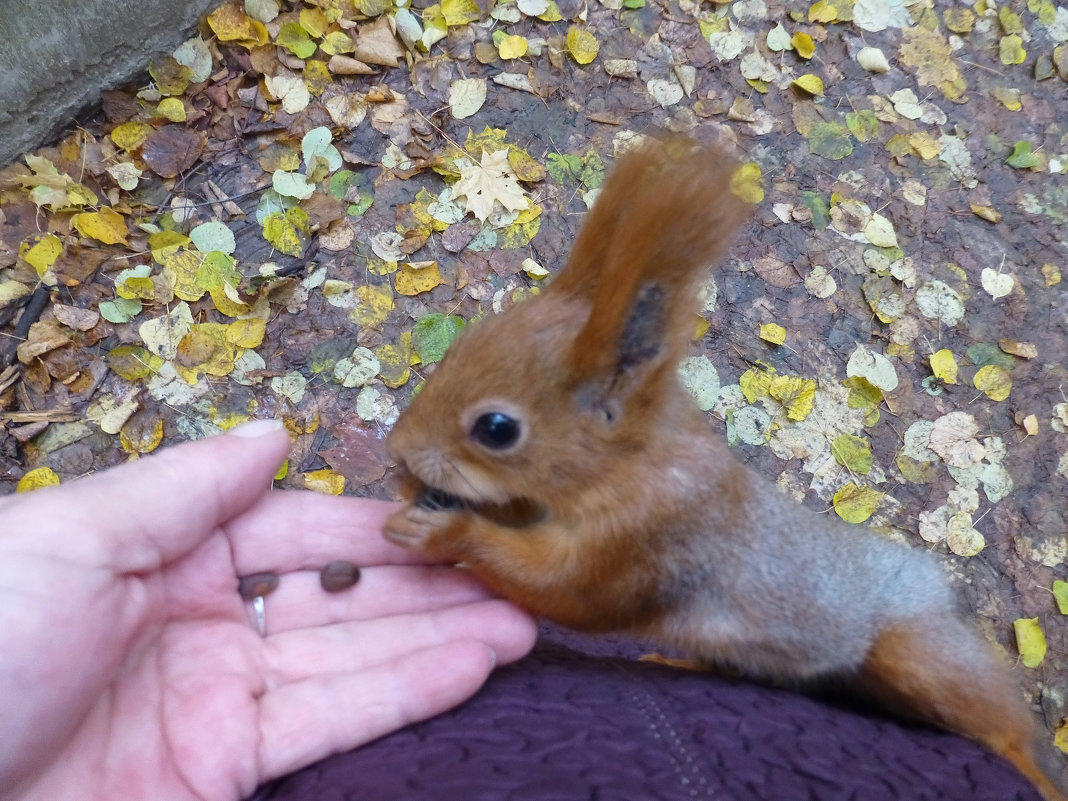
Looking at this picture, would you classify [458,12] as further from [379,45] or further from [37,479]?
[37,479]

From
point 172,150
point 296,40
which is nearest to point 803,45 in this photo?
point 296,40

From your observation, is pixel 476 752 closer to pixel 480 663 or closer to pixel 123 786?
pixel 480 663

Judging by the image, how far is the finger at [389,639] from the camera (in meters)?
1.78

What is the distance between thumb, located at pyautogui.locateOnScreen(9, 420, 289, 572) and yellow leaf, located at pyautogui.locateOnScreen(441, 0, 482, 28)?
2.25 m

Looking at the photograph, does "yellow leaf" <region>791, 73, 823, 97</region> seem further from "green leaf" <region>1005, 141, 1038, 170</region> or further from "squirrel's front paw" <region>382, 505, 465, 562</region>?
"squirrel's front paw" <region>382, 505, 465, 562</region>

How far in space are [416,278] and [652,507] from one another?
5.24ft

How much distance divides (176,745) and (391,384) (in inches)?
57.4

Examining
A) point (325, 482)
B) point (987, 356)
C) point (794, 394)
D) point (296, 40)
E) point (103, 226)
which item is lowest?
point (325, 482)

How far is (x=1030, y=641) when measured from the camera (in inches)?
106

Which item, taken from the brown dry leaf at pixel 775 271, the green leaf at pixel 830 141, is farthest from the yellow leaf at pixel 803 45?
the brown dry leaf at pixel 775 271

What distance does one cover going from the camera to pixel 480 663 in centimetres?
166

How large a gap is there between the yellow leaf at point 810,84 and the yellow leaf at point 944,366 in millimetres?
1285

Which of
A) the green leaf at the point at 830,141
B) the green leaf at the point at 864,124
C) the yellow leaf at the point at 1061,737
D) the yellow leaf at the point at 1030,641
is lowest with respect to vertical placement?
the yellow leaf at the point at 1061,737

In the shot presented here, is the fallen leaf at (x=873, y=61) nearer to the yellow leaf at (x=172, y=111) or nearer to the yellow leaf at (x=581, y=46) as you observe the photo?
the yellow leaf at (x=581, y=46)
